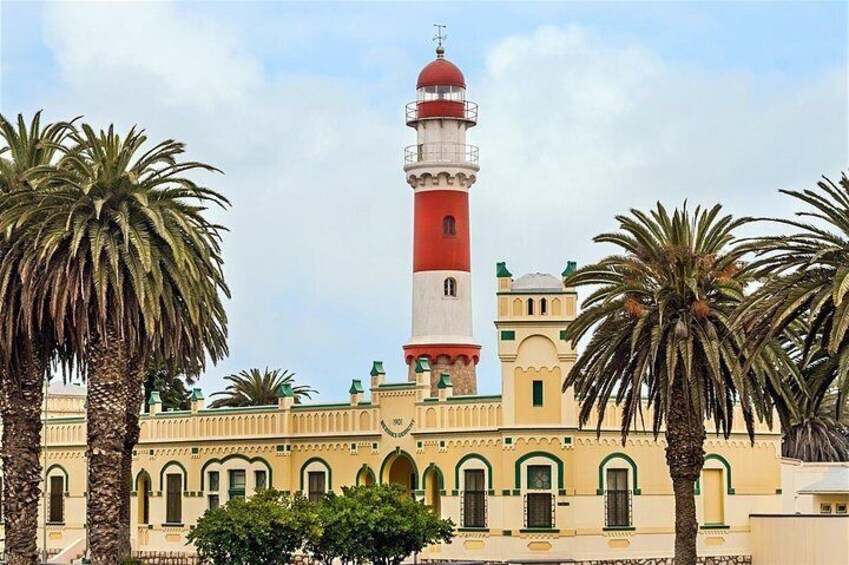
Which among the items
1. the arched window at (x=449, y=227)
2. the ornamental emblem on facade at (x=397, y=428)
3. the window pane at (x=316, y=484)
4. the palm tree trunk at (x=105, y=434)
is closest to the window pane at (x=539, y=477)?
the ornamental emblem on facade at (x=397, y=428)

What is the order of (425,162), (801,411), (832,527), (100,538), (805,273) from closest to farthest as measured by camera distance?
(805,273) → (100,538) → (801,411) → (832,527) → (425,162)

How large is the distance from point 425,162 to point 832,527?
23154 millimetres

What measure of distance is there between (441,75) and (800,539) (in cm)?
2575

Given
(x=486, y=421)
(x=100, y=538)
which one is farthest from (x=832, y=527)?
(x=100, y=538)

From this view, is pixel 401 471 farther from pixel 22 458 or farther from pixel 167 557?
pixel 22 458

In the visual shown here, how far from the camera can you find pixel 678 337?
158 ft

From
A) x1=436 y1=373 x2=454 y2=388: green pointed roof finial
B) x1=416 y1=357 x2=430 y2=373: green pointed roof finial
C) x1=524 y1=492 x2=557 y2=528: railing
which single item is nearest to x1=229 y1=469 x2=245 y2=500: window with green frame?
x1=416 y1=357 x2=430 y2=373: green pointed roof finial

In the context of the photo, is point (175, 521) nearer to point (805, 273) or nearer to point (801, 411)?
point (801, 411)

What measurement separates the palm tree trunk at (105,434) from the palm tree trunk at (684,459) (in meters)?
15.9

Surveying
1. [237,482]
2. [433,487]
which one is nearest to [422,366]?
[433,487]

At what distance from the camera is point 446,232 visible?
Answer: 71062 mm

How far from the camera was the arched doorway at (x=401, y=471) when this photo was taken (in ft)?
208

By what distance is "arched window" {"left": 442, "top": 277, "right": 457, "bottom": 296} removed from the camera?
70.9m

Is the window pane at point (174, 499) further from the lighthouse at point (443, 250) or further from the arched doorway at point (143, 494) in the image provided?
the lighthouse at point (443, 250)
